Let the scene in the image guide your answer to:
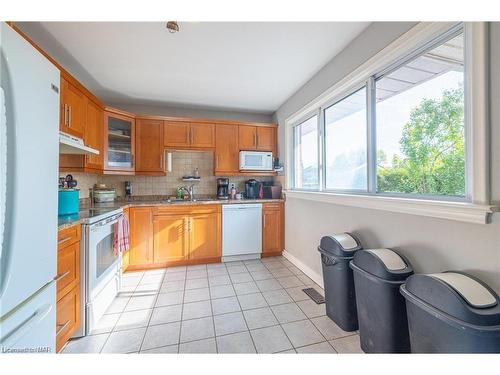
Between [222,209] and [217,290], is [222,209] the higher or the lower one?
the higher one

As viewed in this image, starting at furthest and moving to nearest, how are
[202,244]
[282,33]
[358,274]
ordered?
[202,244] → [282,33] → [358,274]

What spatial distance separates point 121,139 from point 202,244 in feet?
6.30

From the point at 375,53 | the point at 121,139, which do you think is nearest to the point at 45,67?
the point at 375,53

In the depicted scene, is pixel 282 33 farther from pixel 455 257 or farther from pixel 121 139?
pixel 121 139

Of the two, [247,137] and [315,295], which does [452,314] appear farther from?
[247,137]

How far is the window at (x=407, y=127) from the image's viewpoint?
1204 millimetres

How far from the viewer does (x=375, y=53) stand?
65.3 inches

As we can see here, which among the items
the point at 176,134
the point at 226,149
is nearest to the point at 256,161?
the point at 226,149

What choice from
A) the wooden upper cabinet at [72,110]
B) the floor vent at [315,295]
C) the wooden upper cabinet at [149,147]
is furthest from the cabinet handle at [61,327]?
the wooden upper cabinet at [149,147]

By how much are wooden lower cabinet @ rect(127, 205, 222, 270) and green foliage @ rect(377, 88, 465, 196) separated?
2.29m

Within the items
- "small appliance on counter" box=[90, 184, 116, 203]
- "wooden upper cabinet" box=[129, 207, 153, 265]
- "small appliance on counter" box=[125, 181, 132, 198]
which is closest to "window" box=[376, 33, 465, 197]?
"wooden upper cabinet" box=[129, 207, 153, 265]

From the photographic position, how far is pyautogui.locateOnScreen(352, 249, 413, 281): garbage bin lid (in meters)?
1.26

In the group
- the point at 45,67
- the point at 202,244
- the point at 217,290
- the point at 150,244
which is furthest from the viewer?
the point at 202,244

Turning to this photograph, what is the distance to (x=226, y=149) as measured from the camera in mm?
3492
